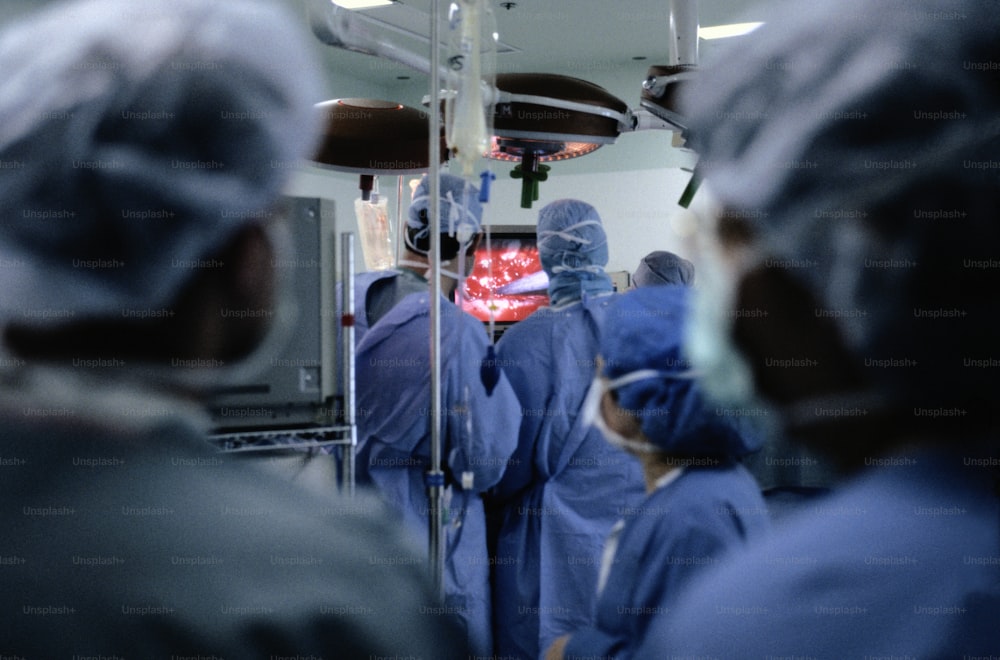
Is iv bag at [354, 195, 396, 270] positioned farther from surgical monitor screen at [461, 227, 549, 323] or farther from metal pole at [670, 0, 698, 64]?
metal pole at [670, 0, 698, 64]

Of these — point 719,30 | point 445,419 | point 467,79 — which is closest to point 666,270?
point 445,419

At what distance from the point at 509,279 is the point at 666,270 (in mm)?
1067

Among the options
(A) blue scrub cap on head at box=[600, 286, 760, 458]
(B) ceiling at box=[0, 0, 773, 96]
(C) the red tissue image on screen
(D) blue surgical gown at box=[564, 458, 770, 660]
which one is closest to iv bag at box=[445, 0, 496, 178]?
(A) blue scrub cap on head at box=[600, 286, 760, 458]

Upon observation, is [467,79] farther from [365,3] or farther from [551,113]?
[365,3]

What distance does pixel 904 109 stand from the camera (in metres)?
0.52

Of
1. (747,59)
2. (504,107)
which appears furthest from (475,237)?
(747,59)

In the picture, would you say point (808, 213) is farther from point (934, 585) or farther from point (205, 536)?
point (205, 536)

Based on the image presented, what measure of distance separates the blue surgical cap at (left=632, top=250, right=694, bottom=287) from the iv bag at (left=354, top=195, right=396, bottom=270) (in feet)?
4.35

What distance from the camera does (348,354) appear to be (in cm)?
154

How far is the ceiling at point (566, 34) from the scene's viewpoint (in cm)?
491

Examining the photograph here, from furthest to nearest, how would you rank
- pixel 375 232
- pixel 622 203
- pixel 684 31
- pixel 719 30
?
pixel 622 203
pixel 719 30
pixel 375 232
pixel 684 31

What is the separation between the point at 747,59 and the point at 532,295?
3990 millimetres

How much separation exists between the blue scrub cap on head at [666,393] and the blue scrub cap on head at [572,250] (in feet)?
3.94

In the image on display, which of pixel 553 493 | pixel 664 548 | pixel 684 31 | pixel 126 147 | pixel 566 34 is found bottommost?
pixel 553 493
